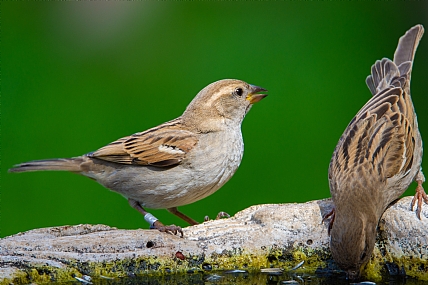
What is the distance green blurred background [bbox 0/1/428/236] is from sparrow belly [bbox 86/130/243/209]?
1.41m

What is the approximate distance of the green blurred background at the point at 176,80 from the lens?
261 inches

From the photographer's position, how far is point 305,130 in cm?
736

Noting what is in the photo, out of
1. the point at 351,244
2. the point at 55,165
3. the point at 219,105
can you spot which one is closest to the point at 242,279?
the point at 351,244

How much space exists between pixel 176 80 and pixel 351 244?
474 centimetres

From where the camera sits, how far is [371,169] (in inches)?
170

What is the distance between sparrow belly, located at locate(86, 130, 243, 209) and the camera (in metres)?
4.62

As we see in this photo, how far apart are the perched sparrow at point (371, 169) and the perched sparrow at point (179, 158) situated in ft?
2.52

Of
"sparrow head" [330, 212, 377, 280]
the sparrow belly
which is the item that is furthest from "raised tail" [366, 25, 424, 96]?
"sparrow head" [330, 212, 377, 280]

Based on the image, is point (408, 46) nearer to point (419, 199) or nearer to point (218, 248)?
point (419, 199)

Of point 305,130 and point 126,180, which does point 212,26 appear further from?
point 126,180

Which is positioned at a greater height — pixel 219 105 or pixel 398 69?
pixel 398 69

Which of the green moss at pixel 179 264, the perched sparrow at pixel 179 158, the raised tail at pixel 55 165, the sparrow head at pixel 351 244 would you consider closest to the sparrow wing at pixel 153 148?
the perched sparrow at pixel 179 158

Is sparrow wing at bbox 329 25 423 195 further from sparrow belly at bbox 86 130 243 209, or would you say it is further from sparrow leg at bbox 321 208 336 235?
sparrow belly at bbox 86 130 243 209

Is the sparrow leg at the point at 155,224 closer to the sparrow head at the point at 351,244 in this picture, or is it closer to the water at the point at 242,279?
the water at the point at 242,279
